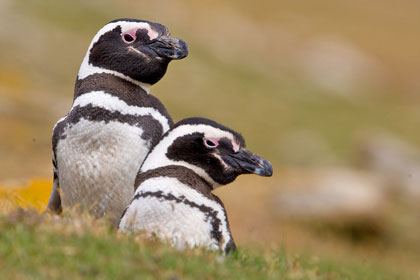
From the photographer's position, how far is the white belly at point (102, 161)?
24.2 feet

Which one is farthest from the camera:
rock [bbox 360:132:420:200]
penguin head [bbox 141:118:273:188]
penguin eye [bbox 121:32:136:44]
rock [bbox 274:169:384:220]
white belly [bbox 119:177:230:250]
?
rock [bbox 360:132:420:200]

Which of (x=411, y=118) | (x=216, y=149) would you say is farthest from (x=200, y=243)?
(x=411, y=118)

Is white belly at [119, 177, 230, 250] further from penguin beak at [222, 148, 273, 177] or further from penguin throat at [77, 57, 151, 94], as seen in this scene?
penguin throat at [77, 57, 151, 94]

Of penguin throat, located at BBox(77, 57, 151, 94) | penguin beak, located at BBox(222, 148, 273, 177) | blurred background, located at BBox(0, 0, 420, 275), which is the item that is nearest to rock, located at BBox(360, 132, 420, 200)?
blurred background, located at BBox(0, 0, 420, 275)

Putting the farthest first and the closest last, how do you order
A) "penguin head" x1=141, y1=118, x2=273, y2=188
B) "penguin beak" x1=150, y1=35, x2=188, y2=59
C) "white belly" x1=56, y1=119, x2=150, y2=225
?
"penguin beak" x1=150, y1=35, x2=188, y2=59, "white belly" x1=56, y1=119, x2=150, y2=225, "penguin head" x1=141, y1=118, x2=273, y2=188

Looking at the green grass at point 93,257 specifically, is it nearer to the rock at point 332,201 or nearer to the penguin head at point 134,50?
the penguin head at point 134,50

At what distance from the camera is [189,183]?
273 inches

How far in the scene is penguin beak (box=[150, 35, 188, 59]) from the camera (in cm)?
762

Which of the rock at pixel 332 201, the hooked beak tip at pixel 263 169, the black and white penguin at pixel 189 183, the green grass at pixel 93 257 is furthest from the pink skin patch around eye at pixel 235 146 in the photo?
the rock at pixel 332 201

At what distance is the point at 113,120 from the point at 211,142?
3.49ft

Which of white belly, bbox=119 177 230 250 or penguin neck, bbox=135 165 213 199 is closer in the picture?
white belly, bbox=119 177 230 250

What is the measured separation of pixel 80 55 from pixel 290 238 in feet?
117

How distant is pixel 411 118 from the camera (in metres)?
64.6

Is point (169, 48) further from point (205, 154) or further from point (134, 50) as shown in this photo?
point (205, 154)
